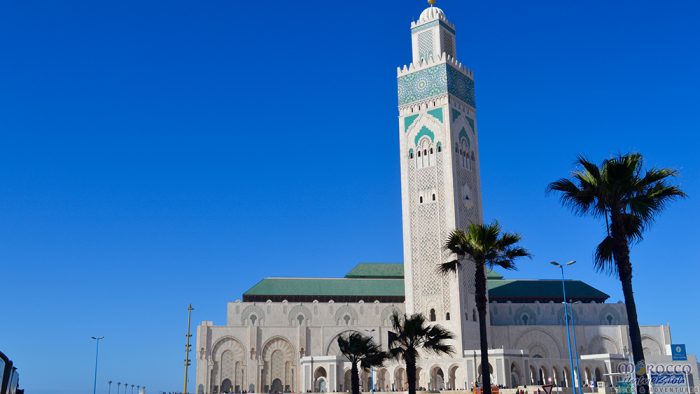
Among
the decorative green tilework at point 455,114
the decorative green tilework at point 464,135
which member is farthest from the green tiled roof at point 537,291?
the decorative green tilework at point 455,114

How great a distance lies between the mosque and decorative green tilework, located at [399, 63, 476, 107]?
93 mm

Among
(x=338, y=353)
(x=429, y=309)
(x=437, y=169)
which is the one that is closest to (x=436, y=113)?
(x=437, y=169)

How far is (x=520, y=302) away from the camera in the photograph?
72.0 meters

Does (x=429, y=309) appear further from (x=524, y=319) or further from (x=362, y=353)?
(x=362, y=353)

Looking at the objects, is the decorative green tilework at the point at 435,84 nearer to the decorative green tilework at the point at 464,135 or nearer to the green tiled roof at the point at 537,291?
the decorative green tilework at the point at 464,135

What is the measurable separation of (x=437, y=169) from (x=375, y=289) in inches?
581

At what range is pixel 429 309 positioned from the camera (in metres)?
61.0

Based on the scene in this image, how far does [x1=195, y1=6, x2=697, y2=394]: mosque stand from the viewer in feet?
199

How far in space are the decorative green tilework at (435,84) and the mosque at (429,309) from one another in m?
0.09

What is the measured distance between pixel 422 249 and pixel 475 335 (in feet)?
26.6

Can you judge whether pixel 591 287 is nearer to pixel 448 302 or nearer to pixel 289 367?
pixel 448 302

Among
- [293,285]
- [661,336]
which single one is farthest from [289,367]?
[661,336]

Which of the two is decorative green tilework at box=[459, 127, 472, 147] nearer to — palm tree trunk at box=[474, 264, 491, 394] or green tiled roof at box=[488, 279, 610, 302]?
green tiled roof at box=[488, 279, 610, 302]

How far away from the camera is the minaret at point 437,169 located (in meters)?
60.7
